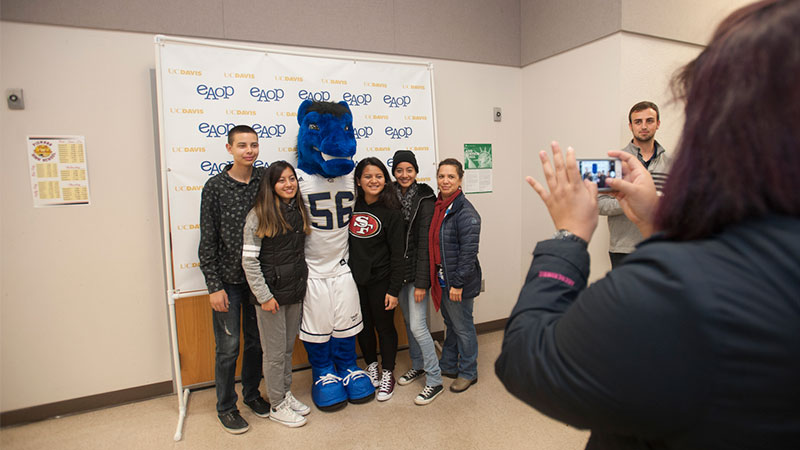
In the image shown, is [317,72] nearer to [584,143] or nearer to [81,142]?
[81,142]

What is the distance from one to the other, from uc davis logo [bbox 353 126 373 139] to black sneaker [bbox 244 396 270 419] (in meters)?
1.77

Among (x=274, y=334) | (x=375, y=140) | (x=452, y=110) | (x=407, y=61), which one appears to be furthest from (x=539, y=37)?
(x=274, y=334)

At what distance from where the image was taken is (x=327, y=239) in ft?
7.95

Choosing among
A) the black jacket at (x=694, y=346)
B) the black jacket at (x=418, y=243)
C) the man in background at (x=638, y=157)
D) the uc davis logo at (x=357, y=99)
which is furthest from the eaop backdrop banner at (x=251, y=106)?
the black jacket at (x=694, y=346)

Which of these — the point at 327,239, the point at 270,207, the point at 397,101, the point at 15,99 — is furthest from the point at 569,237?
the point at 15,99

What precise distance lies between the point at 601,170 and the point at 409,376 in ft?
7.15

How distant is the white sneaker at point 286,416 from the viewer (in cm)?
230

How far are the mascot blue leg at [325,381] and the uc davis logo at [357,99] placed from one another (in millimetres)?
1585

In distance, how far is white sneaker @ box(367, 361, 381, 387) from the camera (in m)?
2.67

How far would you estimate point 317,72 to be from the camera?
2709 millimetres

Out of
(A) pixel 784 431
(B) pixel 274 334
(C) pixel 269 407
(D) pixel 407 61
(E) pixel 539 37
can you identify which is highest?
(E) pixel 539 37

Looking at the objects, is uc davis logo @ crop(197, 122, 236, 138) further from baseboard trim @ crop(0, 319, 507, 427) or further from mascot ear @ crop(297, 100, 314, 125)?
baseboard trim @ crop(0, 319, 507, 427)

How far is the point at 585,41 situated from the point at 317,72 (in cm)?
188

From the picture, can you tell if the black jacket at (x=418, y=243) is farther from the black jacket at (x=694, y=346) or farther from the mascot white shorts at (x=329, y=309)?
the black jacket at (x=694, y=346)
